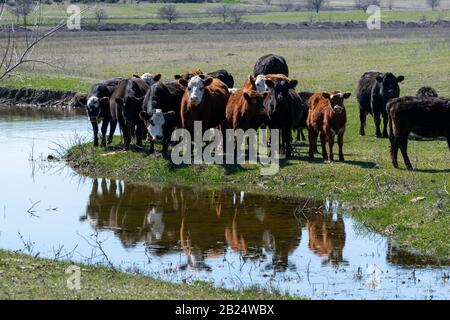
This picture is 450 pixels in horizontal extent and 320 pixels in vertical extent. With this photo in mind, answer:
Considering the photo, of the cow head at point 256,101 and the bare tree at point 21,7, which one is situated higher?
the bare tree at point 21,7

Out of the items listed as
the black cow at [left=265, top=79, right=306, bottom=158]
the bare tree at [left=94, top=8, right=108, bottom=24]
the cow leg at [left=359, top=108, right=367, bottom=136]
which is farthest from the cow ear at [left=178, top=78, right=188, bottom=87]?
the cow leg at [left=359, top=108, right=367, bottom=136]

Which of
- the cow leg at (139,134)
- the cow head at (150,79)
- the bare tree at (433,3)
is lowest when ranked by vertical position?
the cow leg at (139,134)

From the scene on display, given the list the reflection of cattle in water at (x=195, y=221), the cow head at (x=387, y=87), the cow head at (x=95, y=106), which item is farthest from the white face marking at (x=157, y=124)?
the cow head at (x=387, y=87)

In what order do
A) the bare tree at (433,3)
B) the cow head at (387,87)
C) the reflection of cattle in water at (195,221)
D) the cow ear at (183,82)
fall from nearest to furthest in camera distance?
the reflection of cattle in water at (195,221)
the cow ear at (183,82)
the cow head at (387,87)
the bare tree at (433,3)

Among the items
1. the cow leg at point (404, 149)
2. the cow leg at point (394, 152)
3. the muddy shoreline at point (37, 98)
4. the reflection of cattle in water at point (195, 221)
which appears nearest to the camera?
the reflection of cattle in water at point (195, 221)

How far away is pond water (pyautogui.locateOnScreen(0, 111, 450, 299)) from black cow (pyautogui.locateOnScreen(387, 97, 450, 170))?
2.23 meters

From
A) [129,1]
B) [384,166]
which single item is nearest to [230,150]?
[384,166]

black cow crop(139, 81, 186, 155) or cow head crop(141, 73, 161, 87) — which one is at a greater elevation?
cow head crop(141, 73, 161, 87)

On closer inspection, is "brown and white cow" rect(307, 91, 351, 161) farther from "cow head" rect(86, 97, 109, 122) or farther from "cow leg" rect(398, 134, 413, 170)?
"cow head" rect(86, 97, 109, 122)

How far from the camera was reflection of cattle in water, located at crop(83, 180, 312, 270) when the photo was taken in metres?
16.3

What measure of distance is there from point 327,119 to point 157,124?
373 cm

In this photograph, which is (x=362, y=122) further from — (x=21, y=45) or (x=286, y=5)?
(x=286, y=5)

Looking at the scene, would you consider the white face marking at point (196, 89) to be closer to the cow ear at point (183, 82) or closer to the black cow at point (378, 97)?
the cow ear at point (183, 82)

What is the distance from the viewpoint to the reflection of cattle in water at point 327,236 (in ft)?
52.1
